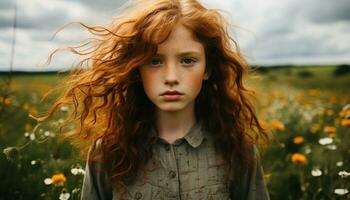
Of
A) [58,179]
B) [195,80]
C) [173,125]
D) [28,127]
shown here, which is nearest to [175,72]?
[195,80]

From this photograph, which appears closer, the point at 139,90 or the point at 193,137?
the point at 193,137

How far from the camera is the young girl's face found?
7.94 ft

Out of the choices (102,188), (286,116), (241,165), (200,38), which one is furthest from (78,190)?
(286,116)

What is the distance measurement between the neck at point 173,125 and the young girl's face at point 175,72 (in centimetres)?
15

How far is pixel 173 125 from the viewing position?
2.67 meters

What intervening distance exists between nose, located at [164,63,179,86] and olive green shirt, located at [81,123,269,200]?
0.36 meters

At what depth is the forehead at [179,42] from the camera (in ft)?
8.04

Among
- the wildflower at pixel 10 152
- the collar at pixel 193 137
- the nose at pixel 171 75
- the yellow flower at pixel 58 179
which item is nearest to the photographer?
the nose at pixel 171 75

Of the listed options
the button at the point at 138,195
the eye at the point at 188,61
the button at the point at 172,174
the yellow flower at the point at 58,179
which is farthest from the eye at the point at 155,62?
the yellow flower at the point at 58,179

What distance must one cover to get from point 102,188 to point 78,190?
29cm

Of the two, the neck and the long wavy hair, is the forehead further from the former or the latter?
the neck

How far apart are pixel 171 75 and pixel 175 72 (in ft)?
0.10

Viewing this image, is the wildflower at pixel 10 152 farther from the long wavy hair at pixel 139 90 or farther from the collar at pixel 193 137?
the collar at pixel 193 137

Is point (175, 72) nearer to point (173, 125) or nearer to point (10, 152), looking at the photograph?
point (173, 125)
